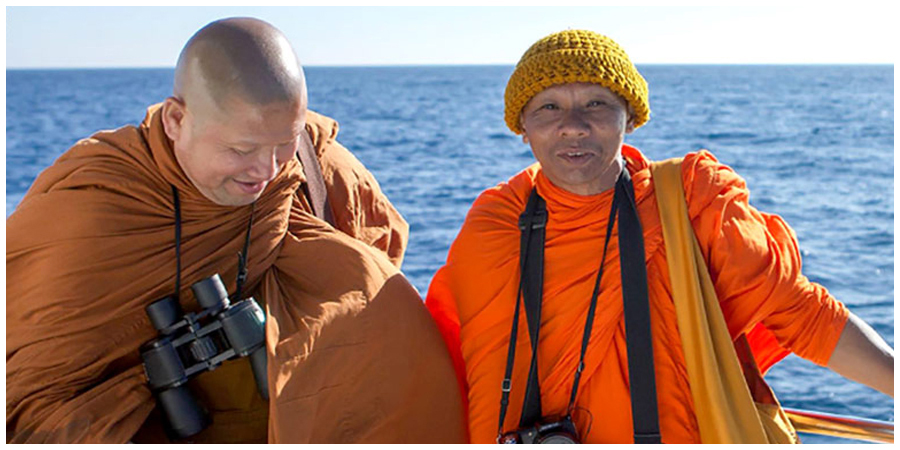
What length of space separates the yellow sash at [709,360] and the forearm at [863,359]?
202mm

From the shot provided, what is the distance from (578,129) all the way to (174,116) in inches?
38.3

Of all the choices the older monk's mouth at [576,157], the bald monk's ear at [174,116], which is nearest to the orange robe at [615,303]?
the older monk's mouth at [576,157]

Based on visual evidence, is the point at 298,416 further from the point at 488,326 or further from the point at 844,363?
the point at 844,363

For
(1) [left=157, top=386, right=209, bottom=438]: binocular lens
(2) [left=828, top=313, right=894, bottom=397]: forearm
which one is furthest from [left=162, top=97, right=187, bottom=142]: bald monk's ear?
(2) [left=828, top=313, right=894, bottom=397]: forearm

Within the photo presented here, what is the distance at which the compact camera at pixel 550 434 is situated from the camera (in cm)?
248

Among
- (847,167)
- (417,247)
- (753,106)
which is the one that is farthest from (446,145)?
(753,106)

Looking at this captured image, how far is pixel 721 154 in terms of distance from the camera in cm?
2053

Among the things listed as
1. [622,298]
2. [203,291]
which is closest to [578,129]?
[622,298]

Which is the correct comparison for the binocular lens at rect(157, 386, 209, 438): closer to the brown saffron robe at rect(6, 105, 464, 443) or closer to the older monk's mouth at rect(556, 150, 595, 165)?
the brown saffron robe at rect(6, 105, 464, 443)

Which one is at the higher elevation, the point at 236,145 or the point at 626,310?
the point at 236,145

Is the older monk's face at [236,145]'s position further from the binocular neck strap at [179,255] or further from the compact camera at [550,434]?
the compact camera at [550,434]

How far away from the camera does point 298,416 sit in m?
2.48

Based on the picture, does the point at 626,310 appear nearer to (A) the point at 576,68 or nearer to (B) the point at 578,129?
(B) the point at 578,129

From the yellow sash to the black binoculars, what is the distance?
1024mm
